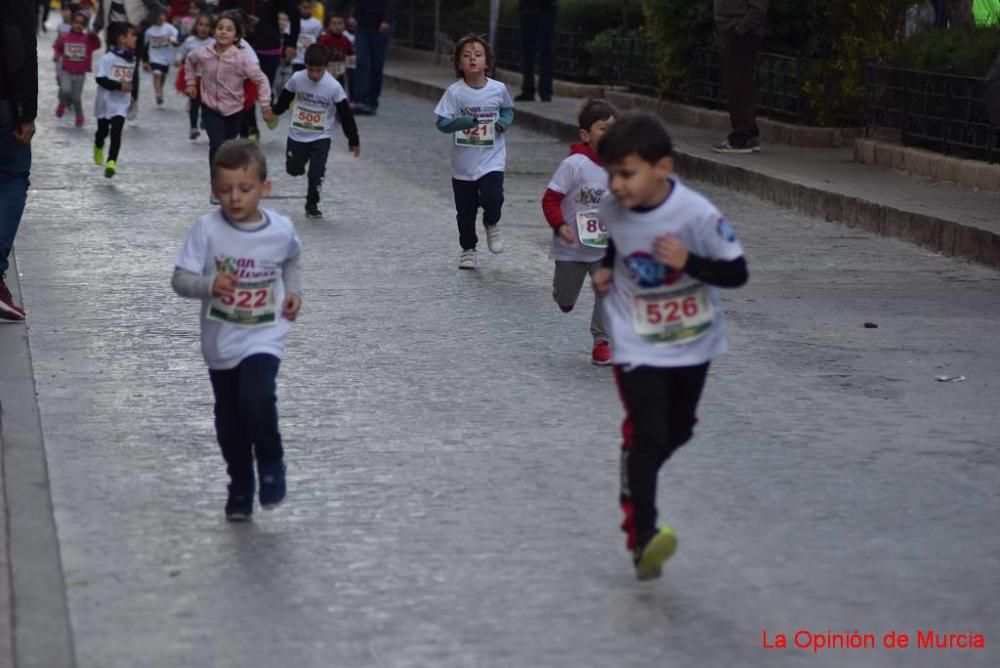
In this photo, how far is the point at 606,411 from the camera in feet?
26.4

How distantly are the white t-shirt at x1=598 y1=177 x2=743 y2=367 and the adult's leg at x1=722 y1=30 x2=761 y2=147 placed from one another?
476 inches

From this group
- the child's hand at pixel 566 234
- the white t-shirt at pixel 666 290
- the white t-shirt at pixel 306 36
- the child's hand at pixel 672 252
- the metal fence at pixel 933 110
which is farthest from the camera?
the white t-shirt at pixel 306 36

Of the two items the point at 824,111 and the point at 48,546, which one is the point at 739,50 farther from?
the point at 48,546

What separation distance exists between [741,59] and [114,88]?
527 centimetres

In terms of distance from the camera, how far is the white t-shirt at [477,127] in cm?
1212

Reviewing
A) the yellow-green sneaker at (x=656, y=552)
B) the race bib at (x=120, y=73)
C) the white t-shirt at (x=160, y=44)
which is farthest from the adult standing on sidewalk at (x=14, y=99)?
the white t-shirt at (x=160, y=44)

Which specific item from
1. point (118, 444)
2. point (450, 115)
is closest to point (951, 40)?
point (450, 115)

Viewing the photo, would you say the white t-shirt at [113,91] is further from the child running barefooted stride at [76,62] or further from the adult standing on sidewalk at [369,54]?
the adult standing on sidewalk at [369,54]

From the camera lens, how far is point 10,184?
972cm

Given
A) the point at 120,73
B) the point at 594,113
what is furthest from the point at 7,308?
the point at 120,73

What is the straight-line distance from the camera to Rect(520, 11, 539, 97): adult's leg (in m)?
23.5

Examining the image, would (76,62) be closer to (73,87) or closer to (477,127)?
(73,87)

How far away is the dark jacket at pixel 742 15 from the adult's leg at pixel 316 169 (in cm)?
416

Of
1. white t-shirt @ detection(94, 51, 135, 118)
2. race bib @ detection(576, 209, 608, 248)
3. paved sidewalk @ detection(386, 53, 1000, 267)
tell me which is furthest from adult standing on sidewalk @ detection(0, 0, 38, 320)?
white t-shirt @ detection(94, 51, 135, 118)
